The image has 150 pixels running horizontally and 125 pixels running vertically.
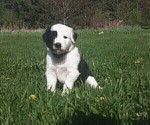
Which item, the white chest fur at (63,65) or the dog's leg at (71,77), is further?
the white chest fur at (63,65)

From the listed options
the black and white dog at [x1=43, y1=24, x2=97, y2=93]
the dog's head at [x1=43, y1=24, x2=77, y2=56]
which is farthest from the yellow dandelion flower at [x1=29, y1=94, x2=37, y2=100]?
the dog's head at [x1=43, y1=24, x2=77, y2=56]

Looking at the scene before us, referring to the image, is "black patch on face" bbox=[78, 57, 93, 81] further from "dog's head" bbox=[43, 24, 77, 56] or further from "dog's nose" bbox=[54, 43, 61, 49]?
"dog's nose" bbox=[54, 43, 61, 49]

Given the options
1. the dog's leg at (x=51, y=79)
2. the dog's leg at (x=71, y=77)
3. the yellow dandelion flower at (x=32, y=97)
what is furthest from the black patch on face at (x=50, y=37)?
the yellow dandelion flower at (x=32, y=97)

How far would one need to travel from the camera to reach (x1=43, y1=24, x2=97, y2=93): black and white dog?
606cm

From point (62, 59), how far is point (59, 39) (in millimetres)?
319

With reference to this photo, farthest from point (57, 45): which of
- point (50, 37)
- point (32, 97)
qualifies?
point (32, 97)

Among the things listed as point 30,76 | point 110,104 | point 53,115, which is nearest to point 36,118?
point 53,115

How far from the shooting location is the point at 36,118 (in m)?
4.00

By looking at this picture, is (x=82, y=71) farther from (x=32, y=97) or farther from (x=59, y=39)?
(x=32, y=97)

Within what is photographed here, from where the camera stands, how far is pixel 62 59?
6242 mm

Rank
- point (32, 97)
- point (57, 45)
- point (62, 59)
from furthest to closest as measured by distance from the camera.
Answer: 1. point (62, 59)
2. point (57, 45)
3. point (32, 97)

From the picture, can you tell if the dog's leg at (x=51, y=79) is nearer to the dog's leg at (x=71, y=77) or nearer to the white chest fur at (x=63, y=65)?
the white chest fur at (x=63, y=65)

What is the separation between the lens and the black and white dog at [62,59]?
6.06 metres

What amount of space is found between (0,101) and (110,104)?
1099 mm
